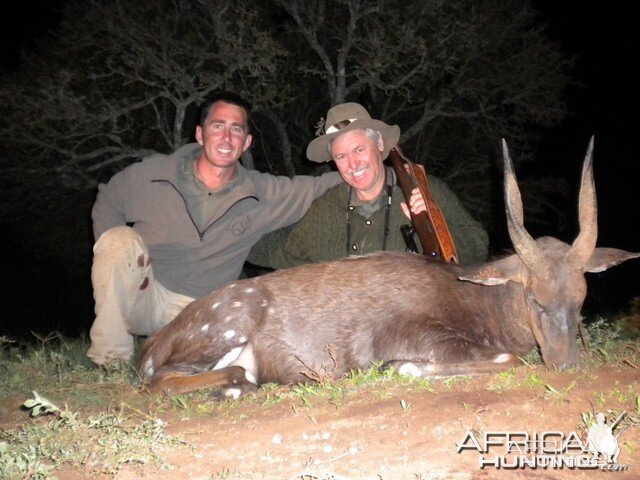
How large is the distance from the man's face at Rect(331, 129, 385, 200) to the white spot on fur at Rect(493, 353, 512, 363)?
80.0 inches

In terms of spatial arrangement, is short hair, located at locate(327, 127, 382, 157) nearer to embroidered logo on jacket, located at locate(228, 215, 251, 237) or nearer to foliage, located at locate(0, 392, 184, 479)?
embroidered logo on jacket, located at locate(228, 215, 251, 237)

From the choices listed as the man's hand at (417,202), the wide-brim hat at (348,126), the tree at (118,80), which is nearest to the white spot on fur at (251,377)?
the man's hand at (417,202)

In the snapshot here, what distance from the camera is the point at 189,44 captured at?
1309 cm

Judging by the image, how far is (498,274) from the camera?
166 inches

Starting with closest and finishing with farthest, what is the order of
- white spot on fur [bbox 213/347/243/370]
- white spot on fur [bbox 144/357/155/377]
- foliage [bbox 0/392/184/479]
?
foliage [bbox 0/392/184/479]
white spot on fur [bbox 213/347/243/370]
white spot on fur [bbox 144/357/155/377]

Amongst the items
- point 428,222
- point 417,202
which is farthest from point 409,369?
point 417,202

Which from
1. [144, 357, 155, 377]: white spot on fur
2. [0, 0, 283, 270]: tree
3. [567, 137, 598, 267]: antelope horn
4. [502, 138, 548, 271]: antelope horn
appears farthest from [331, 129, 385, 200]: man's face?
[0, 0, 283, 270]: tree

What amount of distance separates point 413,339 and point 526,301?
743mm

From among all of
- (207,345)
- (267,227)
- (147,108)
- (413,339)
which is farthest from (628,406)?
(147,108)

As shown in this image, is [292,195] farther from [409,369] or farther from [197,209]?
[409,369]

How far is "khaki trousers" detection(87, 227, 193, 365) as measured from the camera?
5.18m

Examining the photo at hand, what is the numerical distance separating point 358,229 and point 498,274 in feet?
5.70

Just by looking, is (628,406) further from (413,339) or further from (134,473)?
(134,473)

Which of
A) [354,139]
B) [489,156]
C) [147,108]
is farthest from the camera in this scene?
[489,156]
